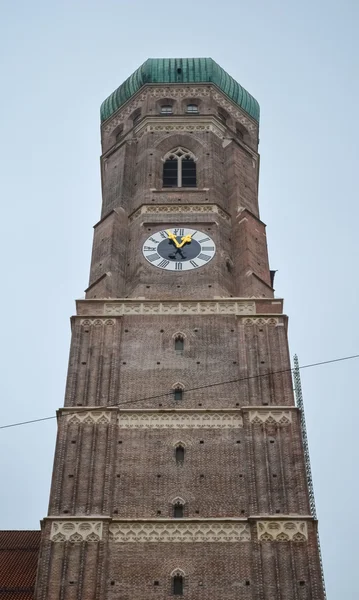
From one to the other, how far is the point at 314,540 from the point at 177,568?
3661 mm

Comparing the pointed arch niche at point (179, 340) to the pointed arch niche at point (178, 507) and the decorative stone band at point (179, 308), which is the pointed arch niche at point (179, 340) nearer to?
the decorative stone band at point (179, 308)

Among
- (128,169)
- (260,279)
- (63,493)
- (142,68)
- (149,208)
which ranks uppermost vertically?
(142,68)

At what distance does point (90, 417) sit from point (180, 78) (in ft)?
66.5

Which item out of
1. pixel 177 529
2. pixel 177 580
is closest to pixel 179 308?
pixel 177 529

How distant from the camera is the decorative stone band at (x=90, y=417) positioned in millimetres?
32031

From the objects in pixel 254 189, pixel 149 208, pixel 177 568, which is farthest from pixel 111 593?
pixel 254 189

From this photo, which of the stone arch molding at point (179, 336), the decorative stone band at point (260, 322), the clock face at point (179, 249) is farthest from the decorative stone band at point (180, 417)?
the clock face at point (179, 249)

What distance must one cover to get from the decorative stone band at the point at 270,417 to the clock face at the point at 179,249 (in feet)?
24.4

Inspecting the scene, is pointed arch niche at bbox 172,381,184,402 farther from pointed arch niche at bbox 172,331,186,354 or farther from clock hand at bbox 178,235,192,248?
clock hand at bbox 178,235,192,248

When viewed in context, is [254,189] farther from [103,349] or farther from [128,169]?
[103,349]

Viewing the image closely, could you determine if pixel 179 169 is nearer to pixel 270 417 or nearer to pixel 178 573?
pixel 270 417

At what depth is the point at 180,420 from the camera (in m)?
32.3

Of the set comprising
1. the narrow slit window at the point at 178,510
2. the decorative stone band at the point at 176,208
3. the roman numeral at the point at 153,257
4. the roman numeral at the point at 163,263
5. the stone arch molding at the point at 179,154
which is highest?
the stone arch molding at the point at 179,154

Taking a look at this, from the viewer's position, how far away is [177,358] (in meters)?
34.4
